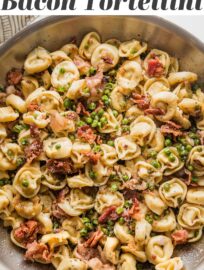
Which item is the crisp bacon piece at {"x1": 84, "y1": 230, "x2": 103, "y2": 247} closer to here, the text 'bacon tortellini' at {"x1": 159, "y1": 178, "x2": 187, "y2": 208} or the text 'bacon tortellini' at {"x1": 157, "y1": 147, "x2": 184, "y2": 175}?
the text 'bacon tortellini' at {"x1": 159, "y1": 178, "x2": 187, "y2": 208}

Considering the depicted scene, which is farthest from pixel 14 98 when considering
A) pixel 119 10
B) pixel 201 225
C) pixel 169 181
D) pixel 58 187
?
pixel 201 225

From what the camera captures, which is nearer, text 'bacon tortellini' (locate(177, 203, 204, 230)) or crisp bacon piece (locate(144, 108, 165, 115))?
text 'bacon tortellini' (locate(177, 203, 204, 230))

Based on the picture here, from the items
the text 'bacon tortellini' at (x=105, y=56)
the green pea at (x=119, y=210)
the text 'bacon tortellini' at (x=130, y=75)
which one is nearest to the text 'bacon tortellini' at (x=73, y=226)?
the green pea at (x=119, y=210)

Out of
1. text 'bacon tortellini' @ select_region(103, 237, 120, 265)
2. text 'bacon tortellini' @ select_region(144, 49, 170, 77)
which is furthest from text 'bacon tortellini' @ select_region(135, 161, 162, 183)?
text 'bacon tortellini' @ select_region(144, 49, 170, 77)

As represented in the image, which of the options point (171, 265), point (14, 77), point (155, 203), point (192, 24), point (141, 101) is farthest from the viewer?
point (192, 24)

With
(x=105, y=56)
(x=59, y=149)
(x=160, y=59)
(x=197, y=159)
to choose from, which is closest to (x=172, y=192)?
(x=197, y=159)

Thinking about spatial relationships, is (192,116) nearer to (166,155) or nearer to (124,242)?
(166,155)

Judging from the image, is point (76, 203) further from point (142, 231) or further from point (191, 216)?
point (191, 216)
